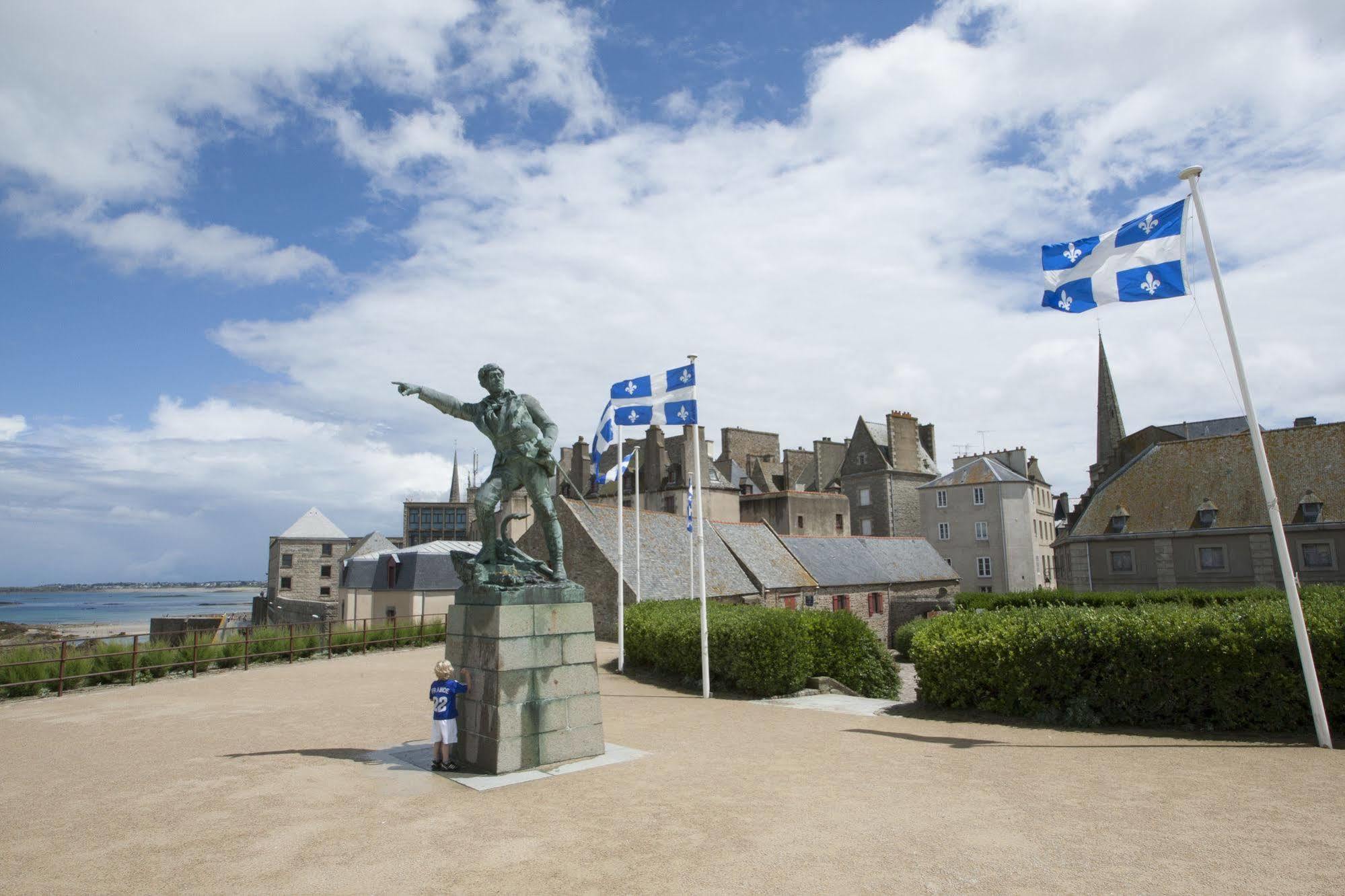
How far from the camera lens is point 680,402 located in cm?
1680

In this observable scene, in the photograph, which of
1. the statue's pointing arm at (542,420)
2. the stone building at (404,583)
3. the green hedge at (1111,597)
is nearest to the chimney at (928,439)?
the green hedge at (1111,597)

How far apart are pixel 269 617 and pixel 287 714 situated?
5416 centimetres

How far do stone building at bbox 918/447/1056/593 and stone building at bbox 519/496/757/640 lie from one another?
24.3 metres

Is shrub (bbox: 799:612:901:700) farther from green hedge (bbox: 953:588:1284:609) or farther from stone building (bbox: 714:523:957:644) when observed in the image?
stone building (bbox: 714:523:957:644)

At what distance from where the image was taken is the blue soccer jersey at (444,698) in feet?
29.5

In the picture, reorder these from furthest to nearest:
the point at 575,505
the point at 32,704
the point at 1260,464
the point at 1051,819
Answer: the point at 575,505
the point at 32,704
the point at 1260,464
the point at 1051,819

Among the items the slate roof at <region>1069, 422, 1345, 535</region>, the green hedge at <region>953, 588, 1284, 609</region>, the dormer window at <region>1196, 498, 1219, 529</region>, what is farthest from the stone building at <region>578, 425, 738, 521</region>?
the dormer window at <region>1196, 498, 1219, 529</region>

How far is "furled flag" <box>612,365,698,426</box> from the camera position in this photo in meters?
16.7

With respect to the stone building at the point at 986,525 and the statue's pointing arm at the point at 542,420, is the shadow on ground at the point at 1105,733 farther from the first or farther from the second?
the stone building at the point at 986,525

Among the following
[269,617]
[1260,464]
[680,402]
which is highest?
[680,402]

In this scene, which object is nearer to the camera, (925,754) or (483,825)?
(483,825)

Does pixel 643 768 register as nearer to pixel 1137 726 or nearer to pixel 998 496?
pixel 1137 726

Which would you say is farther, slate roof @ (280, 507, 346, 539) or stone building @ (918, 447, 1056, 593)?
slate roof @ (280, 507, 346, 539)

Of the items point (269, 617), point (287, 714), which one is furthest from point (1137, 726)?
point (269, 617)
